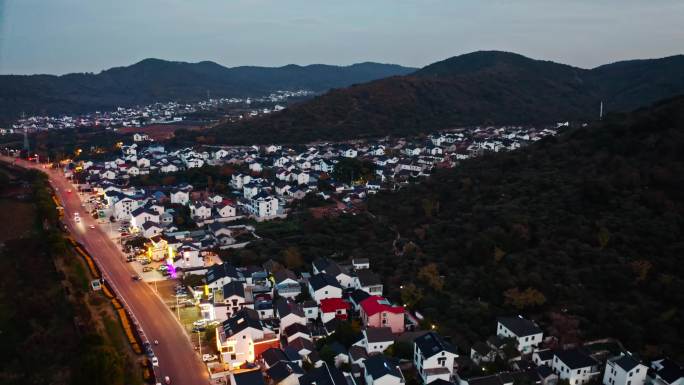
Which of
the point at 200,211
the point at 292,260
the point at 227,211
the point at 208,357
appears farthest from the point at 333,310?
the point at 200,211

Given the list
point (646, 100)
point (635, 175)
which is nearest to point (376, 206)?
point (635, 175)

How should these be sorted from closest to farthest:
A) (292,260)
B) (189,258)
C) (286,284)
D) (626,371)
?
1. (626,371)
2. (286,284)
3. (292,260)
4. (189,258)

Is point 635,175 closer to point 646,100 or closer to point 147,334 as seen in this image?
point 147,334

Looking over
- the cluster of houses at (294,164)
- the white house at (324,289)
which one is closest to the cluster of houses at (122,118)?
the cluster of houses at (294,164)

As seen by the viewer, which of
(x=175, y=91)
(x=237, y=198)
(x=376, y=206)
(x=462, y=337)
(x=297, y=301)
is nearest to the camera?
(x=462, y=337)

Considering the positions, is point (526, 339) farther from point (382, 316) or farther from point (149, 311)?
point (149, 311)

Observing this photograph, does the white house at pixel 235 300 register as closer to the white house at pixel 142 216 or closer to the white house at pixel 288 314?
the white house at pixel 288 314
